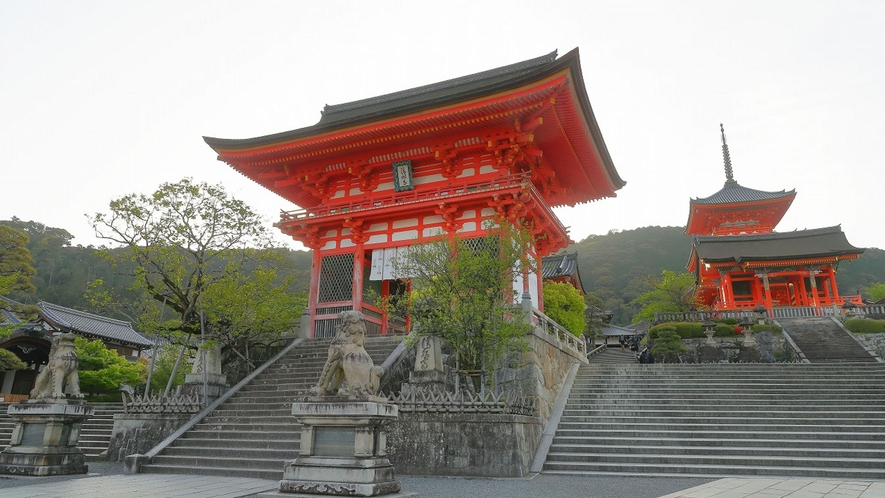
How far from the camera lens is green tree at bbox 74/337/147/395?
2455 cm

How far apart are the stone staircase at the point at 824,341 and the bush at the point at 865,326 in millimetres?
392

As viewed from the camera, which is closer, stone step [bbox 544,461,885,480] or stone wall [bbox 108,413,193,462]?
stone step [bbox 544,461,885,480]

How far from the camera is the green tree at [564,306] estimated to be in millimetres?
24828

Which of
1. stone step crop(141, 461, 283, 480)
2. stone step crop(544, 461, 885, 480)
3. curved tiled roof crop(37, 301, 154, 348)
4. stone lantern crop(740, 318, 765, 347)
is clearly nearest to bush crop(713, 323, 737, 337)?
stone lantern crop(740, 318, 765, 347)

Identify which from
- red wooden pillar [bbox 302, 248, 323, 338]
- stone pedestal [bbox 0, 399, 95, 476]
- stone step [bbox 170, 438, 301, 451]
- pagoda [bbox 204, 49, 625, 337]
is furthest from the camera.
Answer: red wooden pillar [bbox 302, 248, 323, 338]

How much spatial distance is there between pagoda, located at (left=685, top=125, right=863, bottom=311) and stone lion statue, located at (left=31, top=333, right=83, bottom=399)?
3020 cm

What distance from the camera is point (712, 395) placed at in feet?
44.1

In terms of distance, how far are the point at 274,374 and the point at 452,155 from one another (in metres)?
9.39

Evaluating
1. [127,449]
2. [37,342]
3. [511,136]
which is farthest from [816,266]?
[37,342]

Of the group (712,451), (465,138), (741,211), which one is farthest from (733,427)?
(741,211)

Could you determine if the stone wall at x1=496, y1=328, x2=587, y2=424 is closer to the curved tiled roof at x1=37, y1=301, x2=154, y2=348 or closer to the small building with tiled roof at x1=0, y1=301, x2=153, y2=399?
the small building with tiled roof at x1=0, y1=301, x2=153, y2=399

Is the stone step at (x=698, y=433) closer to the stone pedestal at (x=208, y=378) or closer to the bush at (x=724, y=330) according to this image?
the stone pedestal at (x=208, y=378)

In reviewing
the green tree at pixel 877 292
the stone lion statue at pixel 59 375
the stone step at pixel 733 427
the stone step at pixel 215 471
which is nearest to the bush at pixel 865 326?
the stone step at pixel 733 427

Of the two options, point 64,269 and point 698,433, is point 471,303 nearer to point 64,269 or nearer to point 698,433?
point 698,433
